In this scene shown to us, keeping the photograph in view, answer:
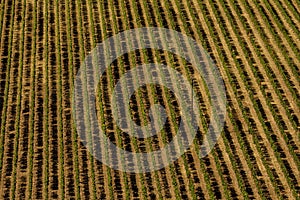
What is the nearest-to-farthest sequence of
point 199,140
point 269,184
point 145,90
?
point 269,184, point 199,140, point 145,90

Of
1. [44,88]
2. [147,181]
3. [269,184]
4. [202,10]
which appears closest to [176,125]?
[147,181]

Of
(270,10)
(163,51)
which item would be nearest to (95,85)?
(163,51)

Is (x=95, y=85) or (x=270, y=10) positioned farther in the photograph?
(x=270, y=10)

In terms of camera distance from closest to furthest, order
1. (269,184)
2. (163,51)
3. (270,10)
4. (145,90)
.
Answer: (269,184), (145,90), (163,51), (270,10)

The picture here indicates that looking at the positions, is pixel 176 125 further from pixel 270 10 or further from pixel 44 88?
pixel 270 10

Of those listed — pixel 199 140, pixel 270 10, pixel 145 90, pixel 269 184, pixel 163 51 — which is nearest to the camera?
pixel 269 184

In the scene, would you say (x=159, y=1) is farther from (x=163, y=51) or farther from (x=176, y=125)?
(x=176, y=125)
